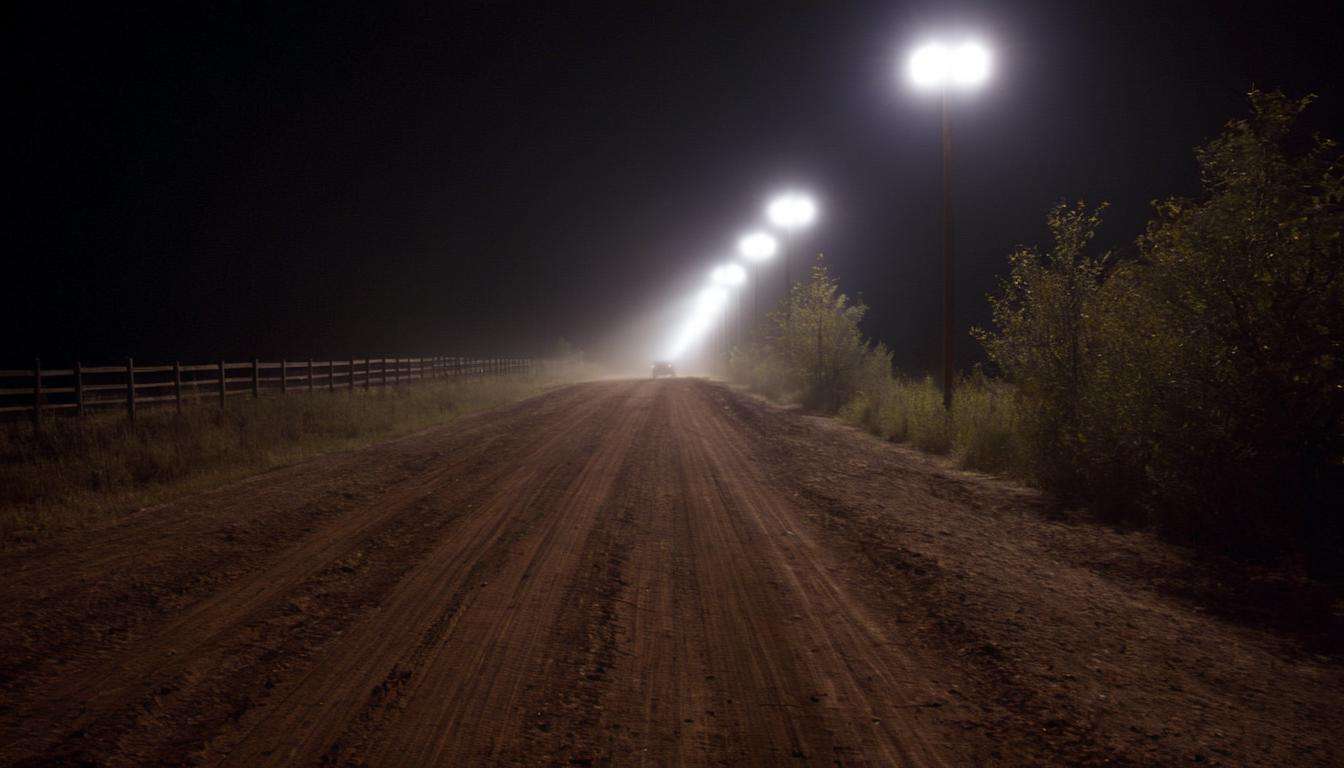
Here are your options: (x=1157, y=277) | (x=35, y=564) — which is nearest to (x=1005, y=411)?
(x=1157, y=277)

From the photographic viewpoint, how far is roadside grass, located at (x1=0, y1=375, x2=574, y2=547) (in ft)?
28.0

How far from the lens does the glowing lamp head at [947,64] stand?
44.5ft

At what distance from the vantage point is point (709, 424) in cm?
1836

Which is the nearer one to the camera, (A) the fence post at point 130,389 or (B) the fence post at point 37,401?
(B) the fence post at point 37,401

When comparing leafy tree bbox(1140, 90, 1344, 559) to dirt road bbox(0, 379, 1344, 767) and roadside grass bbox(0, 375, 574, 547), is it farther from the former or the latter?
roadside grass bbox(0, 375, 574, 547)

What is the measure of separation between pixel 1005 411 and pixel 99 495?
14506 millimetres

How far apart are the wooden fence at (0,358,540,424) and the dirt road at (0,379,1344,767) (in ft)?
29.3

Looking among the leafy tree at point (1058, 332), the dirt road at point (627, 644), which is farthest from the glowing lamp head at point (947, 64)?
the dirt road at point (627, 644)

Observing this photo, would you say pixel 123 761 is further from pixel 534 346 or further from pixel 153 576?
pixel 534 346

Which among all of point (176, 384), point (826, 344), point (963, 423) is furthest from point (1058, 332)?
point (176, 384)

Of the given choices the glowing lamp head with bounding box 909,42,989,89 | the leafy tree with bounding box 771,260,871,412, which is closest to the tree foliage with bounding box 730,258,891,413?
the leafy tree with bounding box 771,260,871,412

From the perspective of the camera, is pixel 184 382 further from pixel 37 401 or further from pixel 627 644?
pixel 627 644

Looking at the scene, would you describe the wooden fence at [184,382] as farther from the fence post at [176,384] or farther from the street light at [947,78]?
the street light at [947,78]

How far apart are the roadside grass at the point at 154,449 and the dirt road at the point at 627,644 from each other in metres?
1.17
